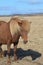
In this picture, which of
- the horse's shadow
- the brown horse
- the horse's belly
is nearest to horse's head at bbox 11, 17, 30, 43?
the brown horse

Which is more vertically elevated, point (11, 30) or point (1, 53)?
point (11, 30)

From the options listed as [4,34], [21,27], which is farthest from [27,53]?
[21,27]

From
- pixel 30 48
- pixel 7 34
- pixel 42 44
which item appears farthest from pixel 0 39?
pixel 42 44

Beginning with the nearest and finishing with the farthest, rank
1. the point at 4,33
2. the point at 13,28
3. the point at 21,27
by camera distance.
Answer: the point at 21,27 → the point at 13,28 → the point at 4,33

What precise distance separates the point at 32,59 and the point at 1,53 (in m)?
1.34

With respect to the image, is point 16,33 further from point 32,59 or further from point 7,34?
point 32,59

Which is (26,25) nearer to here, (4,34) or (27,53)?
(4,34)

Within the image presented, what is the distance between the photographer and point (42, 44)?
13555 millimetres

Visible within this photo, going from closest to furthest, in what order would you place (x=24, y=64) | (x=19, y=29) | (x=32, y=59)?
(x=19, y=29), (x=24, y=64), (x=32, y=59)

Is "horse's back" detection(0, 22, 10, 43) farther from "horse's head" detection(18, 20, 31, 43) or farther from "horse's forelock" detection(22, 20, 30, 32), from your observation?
"horse's forelock" detection(22, 20, 30, 32)

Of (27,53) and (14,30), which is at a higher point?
(14,30)

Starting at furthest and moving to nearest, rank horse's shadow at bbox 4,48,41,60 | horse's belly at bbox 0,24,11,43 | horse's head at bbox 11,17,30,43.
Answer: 1. horse's shadow at bbox 4,48,41,60
2. horse's belly at bbox 0,24,11,43
3. horse's head at bbox 11,17,30,43

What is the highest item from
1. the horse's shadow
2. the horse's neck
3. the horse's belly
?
the horse's neck

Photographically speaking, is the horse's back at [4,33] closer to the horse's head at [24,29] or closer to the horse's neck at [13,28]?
the horse's neck at [13,28]
